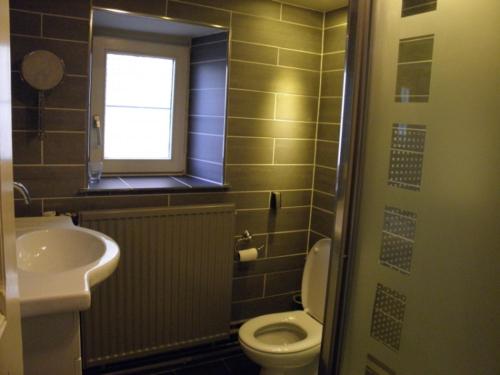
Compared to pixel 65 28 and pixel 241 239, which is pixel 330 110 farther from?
pixel 65 28

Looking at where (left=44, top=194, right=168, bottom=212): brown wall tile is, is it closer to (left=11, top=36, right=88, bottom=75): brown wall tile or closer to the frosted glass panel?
the frosted glass panel

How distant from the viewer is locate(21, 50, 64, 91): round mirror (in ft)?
6.00

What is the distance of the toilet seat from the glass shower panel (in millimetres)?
785

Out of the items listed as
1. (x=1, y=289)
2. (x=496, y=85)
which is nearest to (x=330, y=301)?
(x=496, y=85)

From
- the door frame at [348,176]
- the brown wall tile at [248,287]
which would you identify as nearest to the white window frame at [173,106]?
the brown wall tile at [248,287]

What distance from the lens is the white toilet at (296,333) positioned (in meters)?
1.92

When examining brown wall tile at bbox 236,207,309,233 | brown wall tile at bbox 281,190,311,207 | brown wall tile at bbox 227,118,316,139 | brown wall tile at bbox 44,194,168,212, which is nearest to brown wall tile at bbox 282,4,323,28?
brown wall tile at bbox 227,118,316,139

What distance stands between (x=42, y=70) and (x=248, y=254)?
137cm

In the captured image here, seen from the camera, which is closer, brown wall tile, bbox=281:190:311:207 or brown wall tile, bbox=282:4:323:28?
brown wall tile, bbox=282:4:323:28

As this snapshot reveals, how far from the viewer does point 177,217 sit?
88.4 inches

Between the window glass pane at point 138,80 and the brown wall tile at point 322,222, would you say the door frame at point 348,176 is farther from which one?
the window glass pane at point 138,80

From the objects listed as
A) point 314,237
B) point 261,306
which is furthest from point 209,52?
point 261,306

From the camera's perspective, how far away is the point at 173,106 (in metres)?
2.56

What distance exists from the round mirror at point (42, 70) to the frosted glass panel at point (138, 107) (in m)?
0.49
